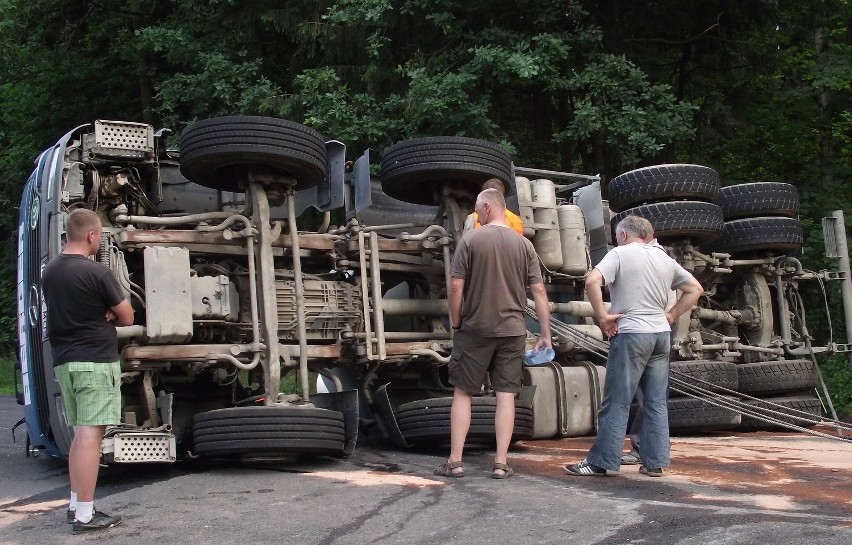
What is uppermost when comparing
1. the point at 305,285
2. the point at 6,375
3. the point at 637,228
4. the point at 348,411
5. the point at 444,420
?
the point at 637,228

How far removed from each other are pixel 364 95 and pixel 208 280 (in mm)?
7394

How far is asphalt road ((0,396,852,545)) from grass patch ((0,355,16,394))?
43.5ft

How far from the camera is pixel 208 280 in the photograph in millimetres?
6480

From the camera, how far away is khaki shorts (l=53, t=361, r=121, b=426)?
4691mm

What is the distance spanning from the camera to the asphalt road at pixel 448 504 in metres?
4.09

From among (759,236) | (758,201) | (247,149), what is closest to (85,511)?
(247,149)

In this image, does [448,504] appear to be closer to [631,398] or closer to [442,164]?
[631,398]

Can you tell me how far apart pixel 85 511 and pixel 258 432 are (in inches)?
56.7

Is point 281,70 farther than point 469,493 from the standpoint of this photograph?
Yes

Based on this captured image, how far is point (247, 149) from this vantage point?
6.34 meters

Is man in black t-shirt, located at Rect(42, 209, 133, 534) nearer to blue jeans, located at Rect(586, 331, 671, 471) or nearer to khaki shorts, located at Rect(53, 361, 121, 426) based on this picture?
khaki shorts, located at Rect(53, 361, 121, 426)

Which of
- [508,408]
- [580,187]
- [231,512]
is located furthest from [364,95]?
[231,512]

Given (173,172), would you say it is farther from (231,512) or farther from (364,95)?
(364,95)

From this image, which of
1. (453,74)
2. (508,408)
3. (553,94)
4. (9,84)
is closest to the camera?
(508,408)
